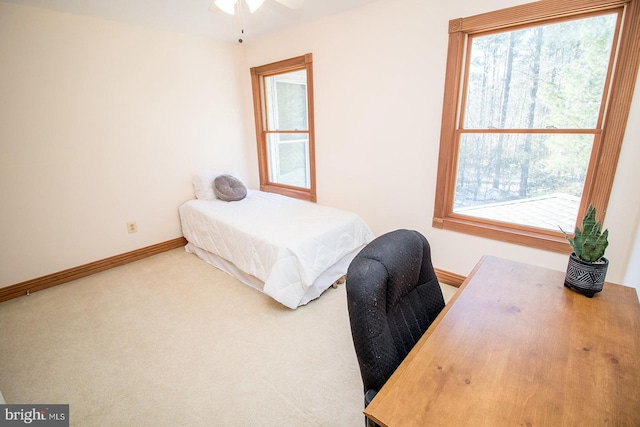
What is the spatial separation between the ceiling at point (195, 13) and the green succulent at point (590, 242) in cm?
241

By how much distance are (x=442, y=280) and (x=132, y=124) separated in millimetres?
3419

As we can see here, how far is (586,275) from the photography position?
108 cm

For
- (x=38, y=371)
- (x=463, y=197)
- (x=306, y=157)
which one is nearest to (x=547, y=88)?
(x=463, y=197)

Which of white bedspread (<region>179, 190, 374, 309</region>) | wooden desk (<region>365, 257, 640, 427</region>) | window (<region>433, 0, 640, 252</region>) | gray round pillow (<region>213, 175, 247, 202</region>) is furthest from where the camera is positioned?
gray round pillow (<region>213, 175, 247, 202</region>)

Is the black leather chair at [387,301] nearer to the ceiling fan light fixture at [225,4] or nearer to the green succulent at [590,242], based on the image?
the green succulent at [590,242]

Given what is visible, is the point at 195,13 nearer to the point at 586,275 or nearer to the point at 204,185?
the point at 204,185

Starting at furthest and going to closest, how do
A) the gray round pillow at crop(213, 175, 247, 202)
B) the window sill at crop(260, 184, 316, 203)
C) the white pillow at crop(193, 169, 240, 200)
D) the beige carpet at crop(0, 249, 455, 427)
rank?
the window sill at crop(260, 184, 316, 203)
the white pillow at crop(193, 169, 240, 200)
the gray round pillow at crop(213, 175, 247, 202)
the beige carpet at crop(0, 249, 455, 427)

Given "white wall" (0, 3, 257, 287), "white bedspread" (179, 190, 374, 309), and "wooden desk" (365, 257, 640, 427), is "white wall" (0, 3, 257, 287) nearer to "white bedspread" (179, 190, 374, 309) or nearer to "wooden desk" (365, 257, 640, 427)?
"white bedspread" (179, 190, 374, 309)

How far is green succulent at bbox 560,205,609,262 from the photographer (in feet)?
3.48

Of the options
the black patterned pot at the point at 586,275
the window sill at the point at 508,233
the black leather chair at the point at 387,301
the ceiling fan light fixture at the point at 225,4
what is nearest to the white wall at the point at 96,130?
the ceiling fan light fixture at the point at 225,4

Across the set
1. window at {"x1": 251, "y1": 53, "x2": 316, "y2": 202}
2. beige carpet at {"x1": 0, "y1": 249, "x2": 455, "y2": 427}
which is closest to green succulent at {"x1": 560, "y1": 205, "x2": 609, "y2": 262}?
beige carpet at {"x1": 0, "y1": 249, "x2": 455, "y2": 427}

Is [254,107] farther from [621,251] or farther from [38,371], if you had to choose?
[621,251]

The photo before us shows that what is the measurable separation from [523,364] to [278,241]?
174 centimetres

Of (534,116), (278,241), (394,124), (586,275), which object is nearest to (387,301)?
(586,275)
